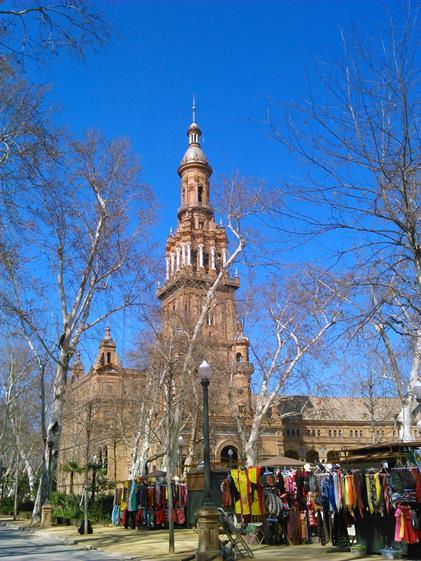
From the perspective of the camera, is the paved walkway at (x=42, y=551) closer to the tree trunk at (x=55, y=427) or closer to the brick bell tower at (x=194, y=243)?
the tree trunk at (x=55, y=427)

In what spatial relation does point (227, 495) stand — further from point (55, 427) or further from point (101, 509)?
point (101, 509)

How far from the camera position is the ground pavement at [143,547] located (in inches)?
533

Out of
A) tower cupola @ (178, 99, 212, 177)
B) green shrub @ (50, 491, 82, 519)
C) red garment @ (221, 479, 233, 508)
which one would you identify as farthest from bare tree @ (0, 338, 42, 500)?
tower cupola @ (178, 99, 212, 177)

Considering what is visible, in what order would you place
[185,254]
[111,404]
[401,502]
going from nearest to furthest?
[401,502], [111,404], [185,254]

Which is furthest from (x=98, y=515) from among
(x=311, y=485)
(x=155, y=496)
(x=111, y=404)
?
(x=111, y=404)

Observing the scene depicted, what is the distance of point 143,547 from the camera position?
54.7 ft

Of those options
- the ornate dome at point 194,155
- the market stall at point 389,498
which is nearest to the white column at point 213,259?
the ornate dome at point 194,155

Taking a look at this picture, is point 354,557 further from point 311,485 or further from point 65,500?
point 65,500

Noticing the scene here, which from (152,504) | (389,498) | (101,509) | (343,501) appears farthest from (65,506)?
(389,498)

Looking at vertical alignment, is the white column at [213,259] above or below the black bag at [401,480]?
above

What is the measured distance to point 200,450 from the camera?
45656 millimetres

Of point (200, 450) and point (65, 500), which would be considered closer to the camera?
point (65, 500)

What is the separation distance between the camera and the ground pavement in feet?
44.4

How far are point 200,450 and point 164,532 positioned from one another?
2430 centimetres
